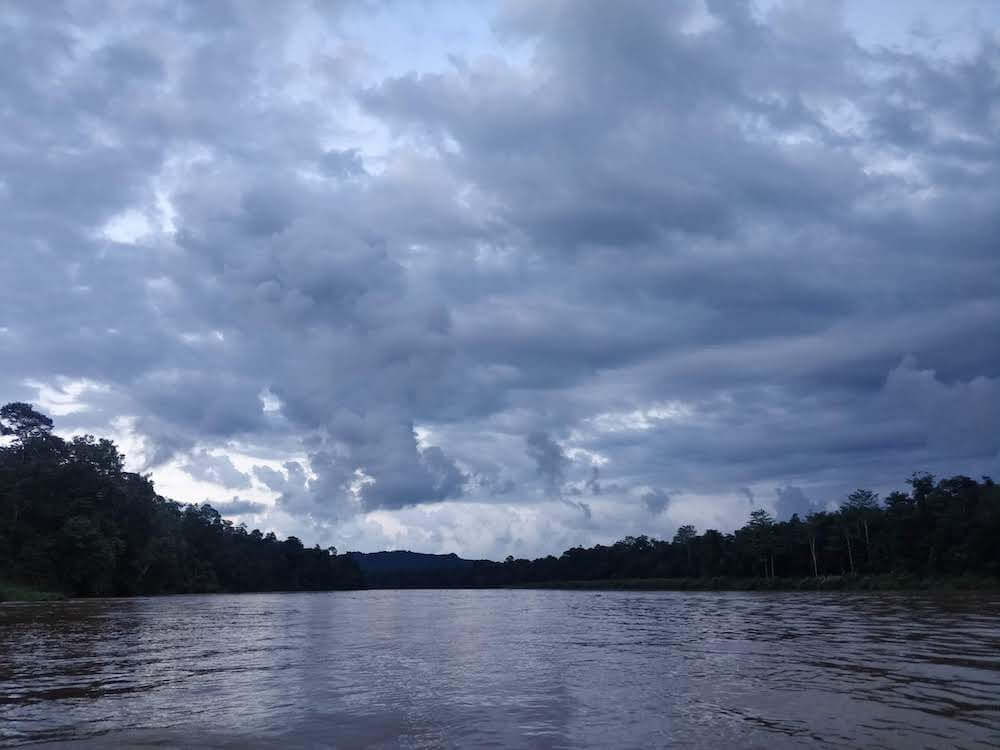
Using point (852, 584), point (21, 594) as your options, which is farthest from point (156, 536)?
point (852, 584)

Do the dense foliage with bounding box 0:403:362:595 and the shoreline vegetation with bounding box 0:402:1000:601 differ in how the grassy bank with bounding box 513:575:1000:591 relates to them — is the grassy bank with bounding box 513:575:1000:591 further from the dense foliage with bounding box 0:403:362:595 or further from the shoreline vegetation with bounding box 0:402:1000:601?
the dense foliage with bounding box 0:403:362:595

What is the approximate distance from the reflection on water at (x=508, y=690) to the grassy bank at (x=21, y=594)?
176 ft

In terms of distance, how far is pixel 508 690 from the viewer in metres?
19.3

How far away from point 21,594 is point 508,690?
82.2m

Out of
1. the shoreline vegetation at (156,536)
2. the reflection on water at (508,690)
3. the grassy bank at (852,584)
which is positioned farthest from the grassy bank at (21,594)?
the grassy bank at (852,584)

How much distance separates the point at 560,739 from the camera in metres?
13.4

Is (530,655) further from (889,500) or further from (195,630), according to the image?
(889,500)

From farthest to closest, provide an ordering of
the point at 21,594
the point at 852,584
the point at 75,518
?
the point at 852,584 < the point at 75,518 < the point at 21,594

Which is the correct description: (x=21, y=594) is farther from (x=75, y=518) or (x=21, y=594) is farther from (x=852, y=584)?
(x=852, y=584)

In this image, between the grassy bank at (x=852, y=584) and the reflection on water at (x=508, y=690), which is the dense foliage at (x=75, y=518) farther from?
the grassy bank at (x=852, y=584)

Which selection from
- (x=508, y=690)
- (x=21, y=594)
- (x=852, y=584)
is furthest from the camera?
Answer: (x=852, y=584)

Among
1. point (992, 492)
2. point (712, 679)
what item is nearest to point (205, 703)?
point (712, 679)

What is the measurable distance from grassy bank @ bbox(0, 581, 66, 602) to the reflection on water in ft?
176

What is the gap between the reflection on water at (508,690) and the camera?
1362cm
